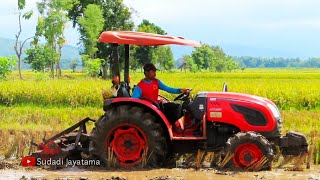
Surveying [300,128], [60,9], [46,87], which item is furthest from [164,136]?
[60,9]

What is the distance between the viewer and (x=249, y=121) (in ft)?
29.1

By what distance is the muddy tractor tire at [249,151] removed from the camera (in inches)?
336

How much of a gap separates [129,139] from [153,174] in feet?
2.54

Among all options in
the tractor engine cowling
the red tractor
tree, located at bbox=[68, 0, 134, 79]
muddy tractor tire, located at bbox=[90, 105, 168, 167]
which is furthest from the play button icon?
tree, located at bbox=[68, 0, 134, 79]

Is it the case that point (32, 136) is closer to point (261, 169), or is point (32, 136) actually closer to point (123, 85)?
point (123, 85)

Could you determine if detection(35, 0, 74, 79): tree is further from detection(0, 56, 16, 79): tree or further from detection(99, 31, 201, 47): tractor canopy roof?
detection(99, 31, 201, 47): tractor canopy roof

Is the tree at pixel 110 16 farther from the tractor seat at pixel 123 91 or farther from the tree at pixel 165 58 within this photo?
the tractor seat at pixel 123 91

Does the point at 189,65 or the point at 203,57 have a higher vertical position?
the point at 203,57

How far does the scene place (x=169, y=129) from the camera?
346 inches

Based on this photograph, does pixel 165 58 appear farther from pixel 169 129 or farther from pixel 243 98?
pixel 169 129

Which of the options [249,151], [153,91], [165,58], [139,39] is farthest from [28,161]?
[165,58]

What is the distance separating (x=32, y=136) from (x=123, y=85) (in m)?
2.45

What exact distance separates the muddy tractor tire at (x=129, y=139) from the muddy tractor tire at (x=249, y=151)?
39.5 inches

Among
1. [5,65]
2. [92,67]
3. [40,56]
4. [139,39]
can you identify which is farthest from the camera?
[40,56]
